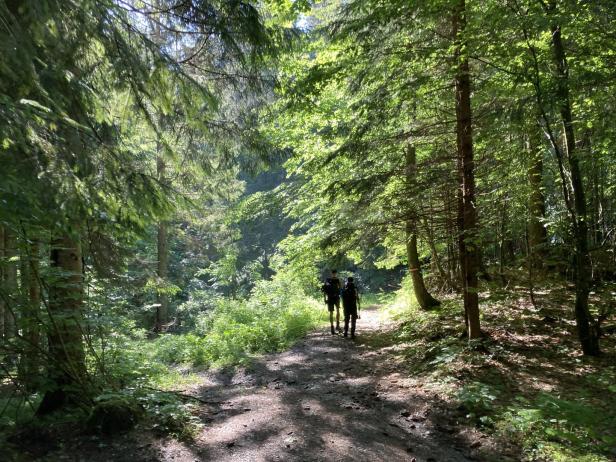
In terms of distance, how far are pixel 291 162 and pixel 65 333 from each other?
783 cm

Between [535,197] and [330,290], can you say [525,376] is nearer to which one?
[535,197]

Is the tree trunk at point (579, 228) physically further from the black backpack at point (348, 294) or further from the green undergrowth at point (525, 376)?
the black backpack at point (348, 294)

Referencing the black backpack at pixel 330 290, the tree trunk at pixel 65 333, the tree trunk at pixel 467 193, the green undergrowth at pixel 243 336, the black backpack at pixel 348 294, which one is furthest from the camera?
the black backpack at pixel 330 290

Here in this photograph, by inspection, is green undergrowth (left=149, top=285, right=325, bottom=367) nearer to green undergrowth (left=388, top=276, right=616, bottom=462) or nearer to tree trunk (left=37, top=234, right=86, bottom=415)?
green undergrowth (left=388, top=276, right=616, bottom=462)

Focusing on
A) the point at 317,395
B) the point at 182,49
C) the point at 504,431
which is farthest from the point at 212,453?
the point at 182,49

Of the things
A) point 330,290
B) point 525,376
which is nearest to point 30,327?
point 525,376

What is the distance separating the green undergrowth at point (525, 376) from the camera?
4208 mm

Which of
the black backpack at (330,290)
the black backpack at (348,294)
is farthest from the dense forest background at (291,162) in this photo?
the black backpack at (348,294)

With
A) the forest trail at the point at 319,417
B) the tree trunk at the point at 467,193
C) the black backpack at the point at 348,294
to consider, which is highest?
the tree trunk at the point at 467,193

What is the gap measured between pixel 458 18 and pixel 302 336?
887 centimetres

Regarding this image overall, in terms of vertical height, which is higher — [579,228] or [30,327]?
[579,228]

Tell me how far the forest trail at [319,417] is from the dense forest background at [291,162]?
63cm

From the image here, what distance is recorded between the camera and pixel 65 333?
5008mm

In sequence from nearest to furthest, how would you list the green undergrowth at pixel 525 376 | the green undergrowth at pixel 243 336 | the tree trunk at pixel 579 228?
the green undergrowth at pixel 525 376 → the tree trunk at pixel 579 228 → the green undergrowth at pixel 243 336
